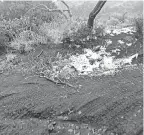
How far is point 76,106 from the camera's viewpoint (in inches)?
138

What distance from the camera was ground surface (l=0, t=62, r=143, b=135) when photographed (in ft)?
10.0

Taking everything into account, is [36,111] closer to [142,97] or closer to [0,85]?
[0,85]

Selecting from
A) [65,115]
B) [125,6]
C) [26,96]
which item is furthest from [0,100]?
[125,6]

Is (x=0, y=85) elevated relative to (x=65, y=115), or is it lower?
lower

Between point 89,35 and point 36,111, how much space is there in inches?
158

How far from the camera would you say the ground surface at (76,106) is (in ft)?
10.0

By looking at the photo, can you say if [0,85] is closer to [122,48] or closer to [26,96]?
[26,96]

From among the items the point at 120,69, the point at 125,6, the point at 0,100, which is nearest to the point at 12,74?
the point at 0,100

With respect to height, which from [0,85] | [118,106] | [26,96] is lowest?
[0,85]

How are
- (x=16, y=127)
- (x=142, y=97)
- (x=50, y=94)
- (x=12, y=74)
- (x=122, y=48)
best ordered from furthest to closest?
(x=122, y=48), (x=12, y=74), (x=50, y=94), (x=142, y=97), (x=16, y=127)

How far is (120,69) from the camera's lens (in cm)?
466

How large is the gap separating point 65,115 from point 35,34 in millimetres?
4637

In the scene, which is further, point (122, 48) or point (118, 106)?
point (122, 48)

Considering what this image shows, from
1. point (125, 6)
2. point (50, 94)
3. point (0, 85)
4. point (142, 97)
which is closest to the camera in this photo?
point (142, 97)
